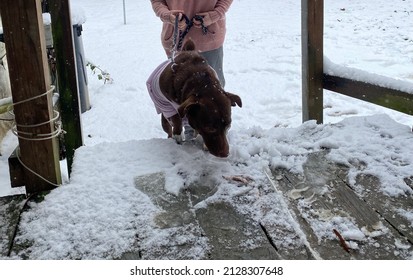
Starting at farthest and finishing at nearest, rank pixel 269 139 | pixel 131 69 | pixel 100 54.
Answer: pixel 100 54 → pixel 131 69 → pixel 269 139

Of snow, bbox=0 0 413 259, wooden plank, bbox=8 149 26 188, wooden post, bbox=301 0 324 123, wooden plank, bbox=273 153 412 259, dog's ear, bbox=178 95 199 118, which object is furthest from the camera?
wooden post, bbox=301 0 324 123

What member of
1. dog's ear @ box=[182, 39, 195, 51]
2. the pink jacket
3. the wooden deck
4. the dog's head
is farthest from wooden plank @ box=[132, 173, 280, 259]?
the pink jacket

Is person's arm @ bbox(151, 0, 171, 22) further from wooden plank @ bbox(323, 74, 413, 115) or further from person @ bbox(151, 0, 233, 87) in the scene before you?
wooden plank @ bbox(323, 74, 413, 115)

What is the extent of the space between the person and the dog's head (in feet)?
1.95

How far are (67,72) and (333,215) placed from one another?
1.76m

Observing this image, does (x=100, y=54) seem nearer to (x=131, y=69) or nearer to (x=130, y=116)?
(x=131, y=69)

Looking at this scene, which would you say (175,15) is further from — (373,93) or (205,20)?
(373,93)

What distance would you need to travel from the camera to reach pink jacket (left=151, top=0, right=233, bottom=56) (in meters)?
3.38

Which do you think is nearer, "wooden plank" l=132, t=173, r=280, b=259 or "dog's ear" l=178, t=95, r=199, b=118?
"wooden plank" l=132, t=173, r=280, b=259

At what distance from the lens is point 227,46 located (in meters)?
8.34
